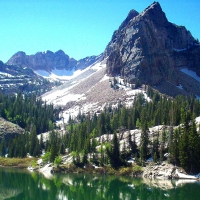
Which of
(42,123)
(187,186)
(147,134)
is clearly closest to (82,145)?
(147,134)

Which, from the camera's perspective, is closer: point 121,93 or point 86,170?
point 86,170

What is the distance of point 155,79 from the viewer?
188 m

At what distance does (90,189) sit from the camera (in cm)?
5594

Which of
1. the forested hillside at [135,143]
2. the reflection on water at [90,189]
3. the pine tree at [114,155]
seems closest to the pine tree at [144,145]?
the forested hillside at [135,143]

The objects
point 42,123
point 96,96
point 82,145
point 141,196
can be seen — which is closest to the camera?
point 141,196

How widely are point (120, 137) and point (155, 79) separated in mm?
101681

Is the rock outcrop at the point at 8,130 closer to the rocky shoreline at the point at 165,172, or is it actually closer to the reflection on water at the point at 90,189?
the reflection on water at the point at 90,189

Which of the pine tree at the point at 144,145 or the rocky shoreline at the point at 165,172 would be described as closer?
the rocky shoreline at the point at 165,172

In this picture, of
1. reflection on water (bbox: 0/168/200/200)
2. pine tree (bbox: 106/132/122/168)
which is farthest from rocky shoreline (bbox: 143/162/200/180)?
pine tree (bbox: 106/132/122/168)

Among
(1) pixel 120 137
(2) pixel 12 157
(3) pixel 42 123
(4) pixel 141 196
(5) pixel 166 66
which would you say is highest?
(5) pixel 166 66

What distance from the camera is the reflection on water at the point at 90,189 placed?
48.7 meters

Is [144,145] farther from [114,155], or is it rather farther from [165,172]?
[165,172]

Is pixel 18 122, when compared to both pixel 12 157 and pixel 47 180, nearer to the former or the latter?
pixel 12 157

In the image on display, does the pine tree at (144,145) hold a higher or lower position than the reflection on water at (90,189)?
higher
